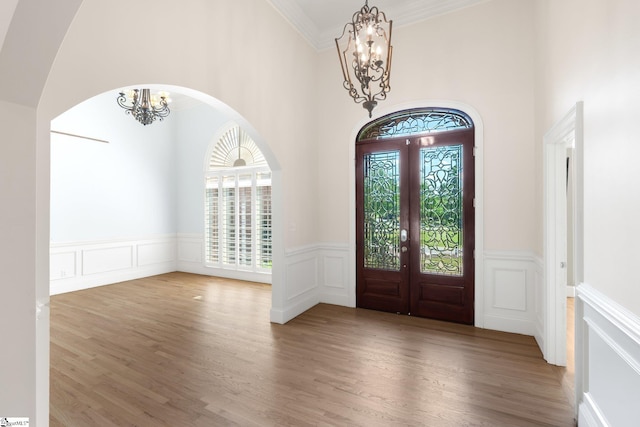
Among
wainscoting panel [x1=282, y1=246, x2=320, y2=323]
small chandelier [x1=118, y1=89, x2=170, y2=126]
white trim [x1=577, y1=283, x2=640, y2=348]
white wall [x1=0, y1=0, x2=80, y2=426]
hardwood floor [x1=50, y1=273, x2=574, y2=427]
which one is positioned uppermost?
small chandelier [x1=118, y1=89, x2=170, y2=126]

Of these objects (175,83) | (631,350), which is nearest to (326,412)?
(631,350)

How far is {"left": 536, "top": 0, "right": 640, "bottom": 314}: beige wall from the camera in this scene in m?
1.43

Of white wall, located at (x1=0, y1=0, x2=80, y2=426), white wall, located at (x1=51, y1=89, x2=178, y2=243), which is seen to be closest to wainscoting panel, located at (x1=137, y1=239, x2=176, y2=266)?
white wall, located at (x1=51, y1=89, x2=178, y2=243)

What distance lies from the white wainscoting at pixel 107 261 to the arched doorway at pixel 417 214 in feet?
16.8

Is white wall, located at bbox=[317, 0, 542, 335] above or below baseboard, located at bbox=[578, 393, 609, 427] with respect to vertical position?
above

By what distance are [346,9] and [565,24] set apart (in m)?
2.73

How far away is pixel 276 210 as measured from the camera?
401 cm

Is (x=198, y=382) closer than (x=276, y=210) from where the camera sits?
Yes

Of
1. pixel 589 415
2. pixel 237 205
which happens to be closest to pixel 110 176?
pixel 237 205

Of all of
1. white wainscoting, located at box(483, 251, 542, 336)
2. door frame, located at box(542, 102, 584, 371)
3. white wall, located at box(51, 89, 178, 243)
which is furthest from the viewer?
white wall, located at box(51, 89, 178, 243)

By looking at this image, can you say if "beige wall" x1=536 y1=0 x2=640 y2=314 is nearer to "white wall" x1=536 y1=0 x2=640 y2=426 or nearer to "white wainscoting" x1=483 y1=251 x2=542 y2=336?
"white wall" x1=536 y1=0 x2=640 y2=426

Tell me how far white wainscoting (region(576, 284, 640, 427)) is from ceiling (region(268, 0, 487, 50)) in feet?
12.6

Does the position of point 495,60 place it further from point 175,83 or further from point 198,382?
point 198,382

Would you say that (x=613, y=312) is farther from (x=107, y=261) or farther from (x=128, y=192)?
(x=128, y=192)
